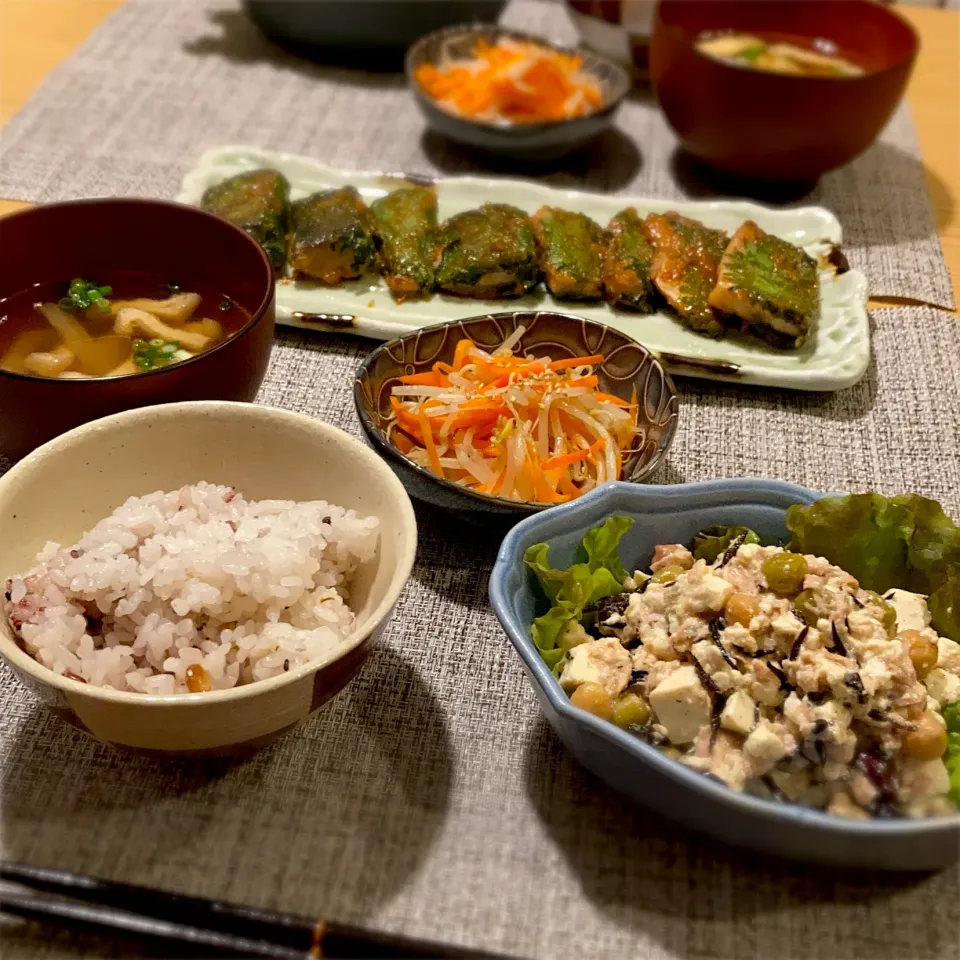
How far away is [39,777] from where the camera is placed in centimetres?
120

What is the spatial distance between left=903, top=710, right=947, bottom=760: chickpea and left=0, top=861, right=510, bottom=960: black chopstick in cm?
56

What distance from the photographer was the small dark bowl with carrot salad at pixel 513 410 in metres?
1.56

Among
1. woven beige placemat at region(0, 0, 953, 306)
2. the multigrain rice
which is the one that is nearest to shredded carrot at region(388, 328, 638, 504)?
the multigrain rice

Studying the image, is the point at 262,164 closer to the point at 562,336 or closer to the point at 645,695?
the point at 562,336

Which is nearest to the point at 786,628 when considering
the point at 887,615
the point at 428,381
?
the point at 887,615

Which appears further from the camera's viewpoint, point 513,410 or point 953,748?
point 513,410

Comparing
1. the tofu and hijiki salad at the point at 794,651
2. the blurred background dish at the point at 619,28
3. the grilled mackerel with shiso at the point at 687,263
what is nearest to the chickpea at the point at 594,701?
the tofu and hijiki salad at the point at 794,651

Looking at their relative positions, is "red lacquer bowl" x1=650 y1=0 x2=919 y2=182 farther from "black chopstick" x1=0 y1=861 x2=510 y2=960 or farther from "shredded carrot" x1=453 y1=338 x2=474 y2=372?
"black chopstick" x1=0 y1=861 x2=510 y2=960

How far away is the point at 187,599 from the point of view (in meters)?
1.14

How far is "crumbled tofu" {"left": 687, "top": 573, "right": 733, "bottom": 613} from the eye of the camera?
1.16 meters

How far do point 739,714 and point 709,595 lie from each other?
156 millimetres

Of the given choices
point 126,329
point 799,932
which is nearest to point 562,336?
point 126,329

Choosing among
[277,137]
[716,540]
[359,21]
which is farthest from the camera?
[359,21]

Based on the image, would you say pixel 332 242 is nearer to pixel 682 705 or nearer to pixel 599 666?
pixel 599 666
